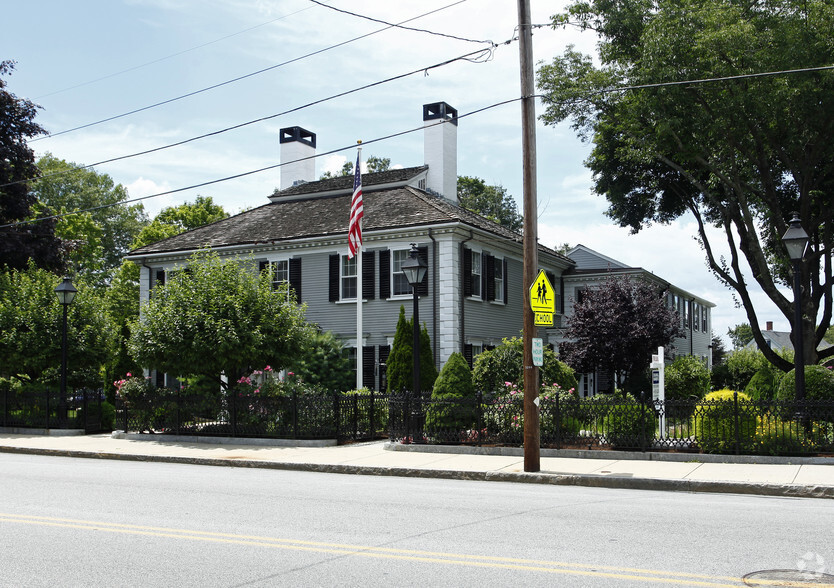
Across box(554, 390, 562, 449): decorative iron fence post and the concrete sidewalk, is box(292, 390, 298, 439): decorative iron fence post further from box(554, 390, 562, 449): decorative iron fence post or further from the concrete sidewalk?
box(554, 390, 562, 449): decorative iron fence post

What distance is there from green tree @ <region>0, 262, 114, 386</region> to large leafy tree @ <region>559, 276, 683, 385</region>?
50.7ft

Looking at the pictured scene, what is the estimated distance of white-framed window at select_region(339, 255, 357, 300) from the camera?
27375mm

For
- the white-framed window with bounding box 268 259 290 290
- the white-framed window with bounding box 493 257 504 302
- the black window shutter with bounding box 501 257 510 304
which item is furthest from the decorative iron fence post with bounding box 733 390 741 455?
the white-framed window with bounding box 268 259 290 290

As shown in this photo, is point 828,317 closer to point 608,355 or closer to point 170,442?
point 608,355

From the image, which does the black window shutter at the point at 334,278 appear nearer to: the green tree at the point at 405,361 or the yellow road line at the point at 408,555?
the green tree at the point at 405,361

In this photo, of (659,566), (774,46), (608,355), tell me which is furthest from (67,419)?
(774,46)

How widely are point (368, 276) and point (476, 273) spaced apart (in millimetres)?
3698

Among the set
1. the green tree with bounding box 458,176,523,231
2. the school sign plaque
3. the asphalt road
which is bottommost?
the asphalt road

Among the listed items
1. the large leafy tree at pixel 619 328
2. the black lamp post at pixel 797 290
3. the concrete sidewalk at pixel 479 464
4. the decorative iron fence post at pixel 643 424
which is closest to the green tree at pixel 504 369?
the concrete sidewalk at pixel 479 464

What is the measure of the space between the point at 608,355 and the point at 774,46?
1115cm

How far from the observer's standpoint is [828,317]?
25344 millimetres

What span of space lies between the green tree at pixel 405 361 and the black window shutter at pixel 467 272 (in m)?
2.92

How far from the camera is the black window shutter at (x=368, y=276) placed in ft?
88.6

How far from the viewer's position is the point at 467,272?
26.4 meters
